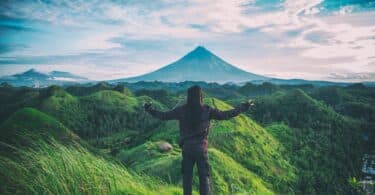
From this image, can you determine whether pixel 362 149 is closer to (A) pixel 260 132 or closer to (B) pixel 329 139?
(B) pixel 329 139

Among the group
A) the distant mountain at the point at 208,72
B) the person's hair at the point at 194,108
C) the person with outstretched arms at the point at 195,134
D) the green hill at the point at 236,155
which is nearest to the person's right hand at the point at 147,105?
the person with outstretched arms at the point at 195,134

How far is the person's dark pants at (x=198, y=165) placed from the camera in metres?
4.52

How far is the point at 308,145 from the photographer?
28328 mm

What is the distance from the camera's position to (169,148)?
577 inches

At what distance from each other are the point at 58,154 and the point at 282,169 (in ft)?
63.5

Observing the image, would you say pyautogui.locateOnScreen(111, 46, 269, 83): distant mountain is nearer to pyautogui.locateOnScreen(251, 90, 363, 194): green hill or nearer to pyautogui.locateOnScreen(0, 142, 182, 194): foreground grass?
pyautogui.locateOnScreen(251, 90, 363, 194): green hill

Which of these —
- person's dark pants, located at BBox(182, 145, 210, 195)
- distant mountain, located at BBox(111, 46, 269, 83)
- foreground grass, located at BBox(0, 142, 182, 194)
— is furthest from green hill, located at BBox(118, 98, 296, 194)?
distant mountain, located at BBox(111, 46, 269, 83)

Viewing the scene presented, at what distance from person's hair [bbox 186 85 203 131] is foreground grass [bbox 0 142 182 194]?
1.09 metres

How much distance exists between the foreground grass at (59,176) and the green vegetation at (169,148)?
1 cm

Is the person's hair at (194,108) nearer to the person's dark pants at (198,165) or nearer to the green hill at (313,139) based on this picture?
the person's dark pants at (198,165)

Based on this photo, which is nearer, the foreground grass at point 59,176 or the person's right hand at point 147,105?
the foreground grass at point 59,176

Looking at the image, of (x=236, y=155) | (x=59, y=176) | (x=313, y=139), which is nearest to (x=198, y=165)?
(x=59, y=176)

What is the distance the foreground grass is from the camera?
3676 mm

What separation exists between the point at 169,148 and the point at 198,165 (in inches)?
401
